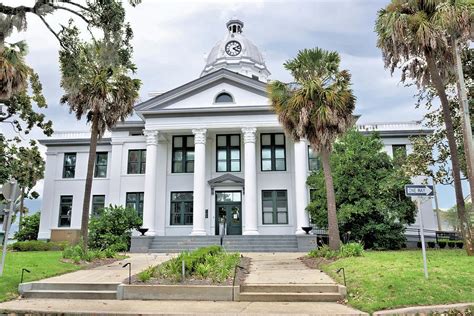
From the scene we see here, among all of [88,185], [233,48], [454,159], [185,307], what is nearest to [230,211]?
[88,185]

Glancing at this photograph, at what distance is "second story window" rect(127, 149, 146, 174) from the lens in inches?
1057

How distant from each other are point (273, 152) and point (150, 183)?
27.9 feet

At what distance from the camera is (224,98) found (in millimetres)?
25188

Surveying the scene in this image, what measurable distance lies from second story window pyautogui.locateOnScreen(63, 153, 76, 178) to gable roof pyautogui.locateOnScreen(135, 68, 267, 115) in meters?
7.42

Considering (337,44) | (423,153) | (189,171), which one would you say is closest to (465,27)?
(337,44)

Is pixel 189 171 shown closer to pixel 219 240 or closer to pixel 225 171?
pixel 225 171

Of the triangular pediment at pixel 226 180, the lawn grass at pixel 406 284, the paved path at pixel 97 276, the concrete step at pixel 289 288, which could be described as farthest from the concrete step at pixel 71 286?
the triangular pediment at pixel 226 180

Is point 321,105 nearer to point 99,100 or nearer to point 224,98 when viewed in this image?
point 99,100

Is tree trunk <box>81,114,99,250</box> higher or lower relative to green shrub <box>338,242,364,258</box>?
higher

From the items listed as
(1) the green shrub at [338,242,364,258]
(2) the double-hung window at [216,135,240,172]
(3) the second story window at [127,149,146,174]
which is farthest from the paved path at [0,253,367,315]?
(3) the second story window at [127,149,146,174]

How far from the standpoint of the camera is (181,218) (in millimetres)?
25609

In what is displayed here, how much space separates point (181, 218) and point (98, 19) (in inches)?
708

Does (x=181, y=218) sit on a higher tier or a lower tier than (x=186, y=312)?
higher

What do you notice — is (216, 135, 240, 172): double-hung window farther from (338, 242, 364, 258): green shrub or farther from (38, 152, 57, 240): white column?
(338, 242, 364, 258): green shrub
